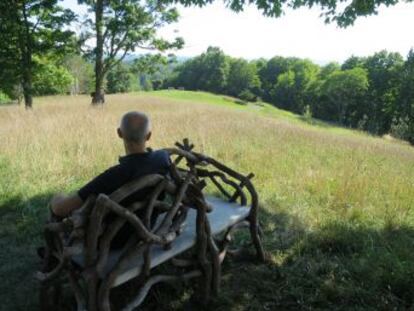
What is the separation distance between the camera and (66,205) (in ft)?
8.67

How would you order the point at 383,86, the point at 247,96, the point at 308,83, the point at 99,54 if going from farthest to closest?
the point at 247,96 < the point at 308,83 < the point at 383,86 < the point at 99,54

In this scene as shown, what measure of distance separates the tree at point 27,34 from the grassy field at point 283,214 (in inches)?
316

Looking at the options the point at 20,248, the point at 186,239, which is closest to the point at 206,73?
the point at 20,248

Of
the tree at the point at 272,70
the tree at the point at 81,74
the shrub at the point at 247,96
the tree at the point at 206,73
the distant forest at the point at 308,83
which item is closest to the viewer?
the distant forest at the point at 308,83

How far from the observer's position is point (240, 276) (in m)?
3.69

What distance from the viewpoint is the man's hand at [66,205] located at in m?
2.61

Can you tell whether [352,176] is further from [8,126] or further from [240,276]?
[8,126]

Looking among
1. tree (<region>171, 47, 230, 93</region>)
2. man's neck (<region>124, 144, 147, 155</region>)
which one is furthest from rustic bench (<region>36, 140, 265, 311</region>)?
tree (<region>171, 47, 230, 93</region>)

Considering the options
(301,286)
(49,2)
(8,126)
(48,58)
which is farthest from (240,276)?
(48,58)

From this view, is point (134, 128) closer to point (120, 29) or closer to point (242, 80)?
point (120, 29)

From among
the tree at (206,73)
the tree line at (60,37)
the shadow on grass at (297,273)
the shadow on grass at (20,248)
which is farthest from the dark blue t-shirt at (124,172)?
the tree at (206,73)

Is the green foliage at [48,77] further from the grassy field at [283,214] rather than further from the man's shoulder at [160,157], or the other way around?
the man's shoulder at [160,157]

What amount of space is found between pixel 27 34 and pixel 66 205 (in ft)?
52.0

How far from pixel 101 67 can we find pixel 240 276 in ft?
55.4
